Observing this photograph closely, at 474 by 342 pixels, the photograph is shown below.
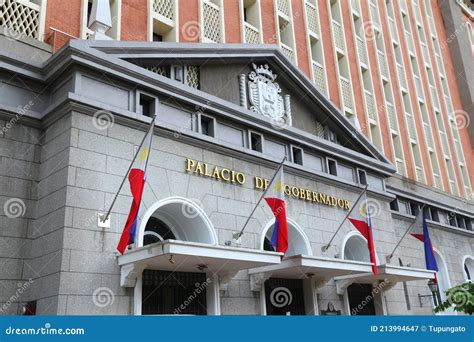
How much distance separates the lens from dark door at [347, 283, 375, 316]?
681 inches

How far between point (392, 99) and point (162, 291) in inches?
822

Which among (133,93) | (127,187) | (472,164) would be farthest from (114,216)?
(472,164)

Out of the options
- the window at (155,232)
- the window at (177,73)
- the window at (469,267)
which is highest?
the window at (177,73)

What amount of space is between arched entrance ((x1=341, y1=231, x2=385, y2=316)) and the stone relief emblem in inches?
195

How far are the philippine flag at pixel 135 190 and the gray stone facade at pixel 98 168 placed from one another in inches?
39.5

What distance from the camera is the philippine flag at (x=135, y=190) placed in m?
10.6

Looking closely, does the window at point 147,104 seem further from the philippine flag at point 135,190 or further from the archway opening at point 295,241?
the archway opening at point 295,241

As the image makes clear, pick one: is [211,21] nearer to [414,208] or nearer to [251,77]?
[251,77]

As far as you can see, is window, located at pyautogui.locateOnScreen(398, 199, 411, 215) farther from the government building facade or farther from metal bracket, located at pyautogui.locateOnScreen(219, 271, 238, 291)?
metal bracket, located at pyautogui.locateOnScreen(219, 271, 238, 291)

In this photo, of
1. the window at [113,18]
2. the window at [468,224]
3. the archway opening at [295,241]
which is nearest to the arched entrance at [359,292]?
the archway opening at [295,241]

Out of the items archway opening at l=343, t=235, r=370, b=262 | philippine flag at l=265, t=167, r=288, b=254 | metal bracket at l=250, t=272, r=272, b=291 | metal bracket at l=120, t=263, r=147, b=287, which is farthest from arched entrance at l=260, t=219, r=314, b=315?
metal bracket at l=120, t=263, r=147, b=287

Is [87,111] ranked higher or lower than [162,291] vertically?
higher

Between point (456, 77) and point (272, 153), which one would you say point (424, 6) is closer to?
point (456, 77)

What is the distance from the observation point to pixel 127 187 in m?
12.3
